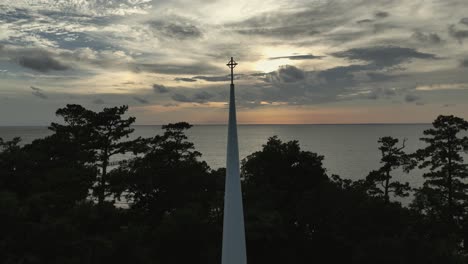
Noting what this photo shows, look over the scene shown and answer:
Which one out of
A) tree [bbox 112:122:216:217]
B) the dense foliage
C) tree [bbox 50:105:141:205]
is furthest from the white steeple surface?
tree [bbox 50:105:141:205]

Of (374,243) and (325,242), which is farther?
Result: (325,242)

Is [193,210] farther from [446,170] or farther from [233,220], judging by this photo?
[446,170]

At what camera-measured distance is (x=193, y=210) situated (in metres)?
25.1

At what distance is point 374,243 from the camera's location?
2156 cm

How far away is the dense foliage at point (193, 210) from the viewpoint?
20.4 meters

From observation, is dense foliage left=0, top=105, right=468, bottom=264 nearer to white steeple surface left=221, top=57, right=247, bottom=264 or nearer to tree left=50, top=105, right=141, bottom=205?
tree left=50, top=105, right=141, bottom=205

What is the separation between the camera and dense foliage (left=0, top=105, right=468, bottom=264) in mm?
20422

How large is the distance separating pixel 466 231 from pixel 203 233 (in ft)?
74.5

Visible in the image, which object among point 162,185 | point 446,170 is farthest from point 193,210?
point 446,170

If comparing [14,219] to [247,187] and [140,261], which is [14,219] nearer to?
[140,261]

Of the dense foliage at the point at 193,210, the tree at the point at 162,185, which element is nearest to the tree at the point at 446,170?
the dense foliage at the point at 193,210

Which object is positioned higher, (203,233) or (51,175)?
(51,175)

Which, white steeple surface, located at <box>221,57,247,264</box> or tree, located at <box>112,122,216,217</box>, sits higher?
white steeple surface, located at <box>221,57,247,264</box>

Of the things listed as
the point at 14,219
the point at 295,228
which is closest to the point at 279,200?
the point at 295,228
